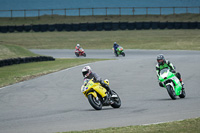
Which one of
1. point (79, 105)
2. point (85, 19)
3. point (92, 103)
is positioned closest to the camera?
point (92, 103)

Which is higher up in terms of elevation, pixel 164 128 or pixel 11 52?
pixel 11 52

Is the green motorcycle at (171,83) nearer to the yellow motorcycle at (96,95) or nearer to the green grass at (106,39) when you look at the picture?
the yellow motorcycle at (96,95)

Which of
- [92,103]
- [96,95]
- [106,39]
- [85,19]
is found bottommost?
[92,103]

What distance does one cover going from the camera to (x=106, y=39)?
168 ft

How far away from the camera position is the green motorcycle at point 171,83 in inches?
476

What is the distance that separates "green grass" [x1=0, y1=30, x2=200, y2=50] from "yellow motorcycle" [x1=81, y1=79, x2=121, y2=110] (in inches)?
1318

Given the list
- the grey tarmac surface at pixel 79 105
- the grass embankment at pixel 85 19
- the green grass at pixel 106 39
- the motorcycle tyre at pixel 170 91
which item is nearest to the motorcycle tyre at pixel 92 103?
the grey tarmac surface at pixel 79 105

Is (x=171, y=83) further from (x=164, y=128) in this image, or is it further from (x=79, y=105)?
(x=164, y=128)

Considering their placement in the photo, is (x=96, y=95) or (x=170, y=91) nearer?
(x=96, y=95)

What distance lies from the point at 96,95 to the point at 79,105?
4.78ft

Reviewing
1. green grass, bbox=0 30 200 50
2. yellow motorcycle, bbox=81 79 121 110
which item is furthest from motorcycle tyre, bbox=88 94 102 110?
green grass, bbox=0 30 200 50

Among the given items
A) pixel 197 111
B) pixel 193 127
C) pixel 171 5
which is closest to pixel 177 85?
pixel 197 111

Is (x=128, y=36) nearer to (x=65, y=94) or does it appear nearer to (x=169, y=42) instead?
(x=169, y=42)

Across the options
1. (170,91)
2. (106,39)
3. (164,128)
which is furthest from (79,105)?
(106,39)
